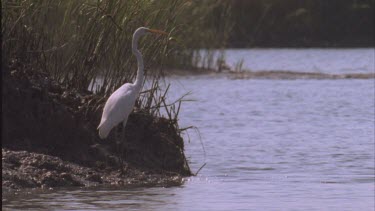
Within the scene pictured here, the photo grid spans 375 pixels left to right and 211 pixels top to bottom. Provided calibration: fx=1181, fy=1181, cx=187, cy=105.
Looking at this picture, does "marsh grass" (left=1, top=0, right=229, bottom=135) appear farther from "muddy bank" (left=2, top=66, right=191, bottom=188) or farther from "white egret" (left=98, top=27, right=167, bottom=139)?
"white egret" (left=98, top=27, right=167, bottom=139)

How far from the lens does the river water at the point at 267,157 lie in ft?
32.4

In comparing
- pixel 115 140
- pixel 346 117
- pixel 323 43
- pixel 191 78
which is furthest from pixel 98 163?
pixel 323 43

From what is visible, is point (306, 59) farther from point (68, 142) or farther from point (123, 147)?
point (68, 142)

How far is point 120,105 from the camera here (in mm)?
10469

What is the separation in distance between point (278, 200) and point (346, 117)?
9.46m

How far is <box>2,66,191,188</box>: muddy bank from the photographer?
34.8 ft

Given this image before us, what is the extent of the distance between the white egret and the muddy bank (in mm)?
416

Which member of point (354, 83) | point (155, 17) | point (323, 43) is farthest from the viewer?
point (323, 43)

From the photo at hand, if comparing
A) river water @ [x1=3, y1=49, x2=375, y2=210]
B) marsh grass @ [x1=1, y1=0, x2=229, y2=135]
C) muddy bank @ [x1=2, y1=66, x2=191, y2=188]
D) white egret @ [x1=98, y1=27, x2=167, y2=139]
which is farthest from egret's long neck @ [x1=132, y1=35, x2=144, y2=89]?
river water @ [x1=3, y1=49, x2=375, y2=210]

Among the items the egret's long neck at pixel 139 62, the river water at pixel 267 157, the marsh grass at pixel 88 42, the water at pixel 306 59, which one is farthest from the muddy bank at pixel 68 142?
the water at pixel 306 59

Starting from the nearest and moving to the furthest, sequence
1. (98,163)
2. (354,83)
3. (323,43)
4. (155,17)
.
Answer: (98,163) → (155,17) → (354,83) → (323,43)

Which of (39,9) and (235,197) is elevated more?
(39,9)

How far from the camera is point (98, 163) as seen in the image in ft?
36.0

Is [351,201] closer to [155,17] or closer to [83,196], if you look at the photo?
[83,196]
